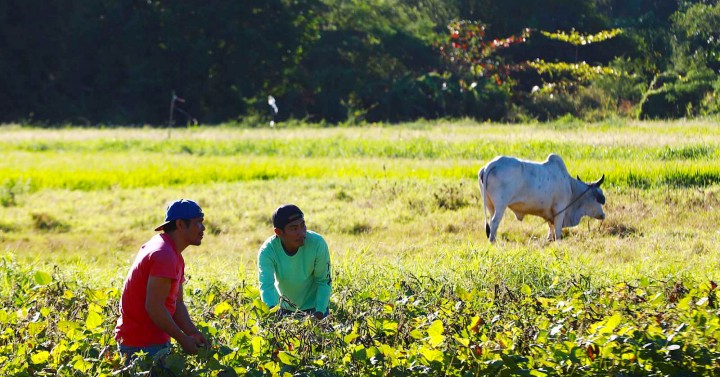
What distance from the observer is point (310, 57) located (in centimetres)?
3625

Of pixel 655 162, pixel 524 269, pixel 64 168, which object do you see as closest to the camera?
pixel 524 269

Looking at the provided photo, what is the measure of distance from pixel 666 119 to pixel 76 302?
14867 mm

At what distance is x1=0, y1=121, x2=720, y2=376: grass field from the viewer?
4918 mm

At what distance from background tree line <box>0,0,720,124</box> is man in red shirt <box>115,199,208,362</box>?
69.4 feet

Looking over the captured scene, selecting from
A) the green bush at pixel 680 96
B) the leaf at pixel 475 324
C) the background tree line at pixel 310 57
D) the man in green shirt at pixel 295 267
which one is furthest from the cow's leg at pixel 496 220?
the background tree line at pixel 310 57

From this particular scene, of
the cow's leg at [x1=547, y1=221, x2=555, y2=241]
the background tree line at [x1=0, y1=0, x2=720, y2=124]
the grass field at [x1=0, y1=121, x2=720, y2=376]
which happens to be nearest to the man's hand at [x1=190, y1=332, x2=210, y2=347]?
the grass field at [x1=0, y1=121, x2=720, y2=376]

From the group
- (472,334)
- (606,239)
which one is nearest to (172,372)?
(472,334)

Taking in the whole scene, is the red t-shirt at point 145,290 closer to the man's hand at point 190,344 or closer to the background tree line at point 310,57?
the man's hand at point 190,344

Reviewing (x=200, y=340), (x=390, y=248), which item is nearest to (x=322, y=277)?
(x=200, y=340)

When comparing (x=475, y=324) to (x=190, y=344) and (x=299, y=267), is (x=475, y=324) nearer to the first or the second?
(x=190, y=344)

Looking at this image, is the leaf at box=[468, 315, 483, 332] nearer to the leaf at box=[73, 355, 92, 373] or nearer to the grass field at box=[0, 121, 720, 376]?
the grass field at box=[0, 121, 720, 376]

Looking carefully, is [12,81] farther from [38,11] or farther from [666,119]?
[666,119]

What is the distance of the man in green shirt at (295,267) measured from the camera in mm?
6266

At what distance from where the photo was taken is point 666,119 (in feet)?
64.2
